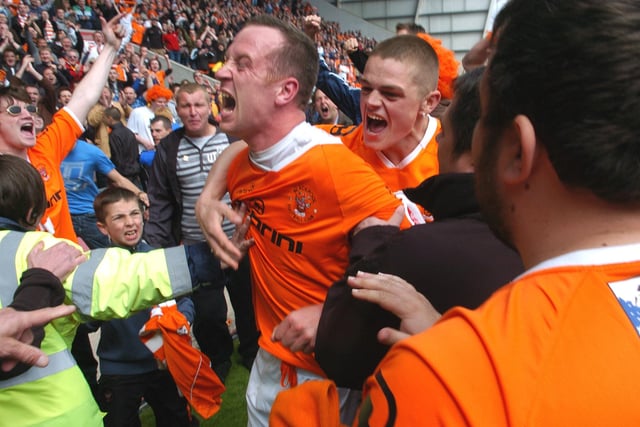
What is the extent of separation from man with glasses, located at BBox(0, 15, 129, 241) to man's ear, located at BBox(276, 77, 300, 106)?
1827 mm

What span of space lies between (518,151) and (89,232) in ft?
16.7

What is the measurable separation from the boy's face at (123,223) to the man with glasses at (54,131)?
1.10 ft

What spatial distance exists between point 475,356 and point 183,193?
12.4 ft

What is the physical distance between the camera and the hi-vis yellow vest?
5.31ft

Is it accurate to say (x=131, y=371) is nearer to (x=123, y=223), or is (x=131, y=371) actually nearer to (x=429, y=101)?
(x=123, y=223)

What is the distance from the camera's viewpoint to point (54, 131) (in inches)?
141

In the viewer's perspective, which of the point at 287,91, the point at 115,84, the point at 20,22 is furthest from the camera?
the point at 20,22

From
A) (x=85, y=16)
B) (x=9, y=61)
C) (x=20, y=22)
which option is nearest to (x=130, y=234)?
(x=9, y=61)

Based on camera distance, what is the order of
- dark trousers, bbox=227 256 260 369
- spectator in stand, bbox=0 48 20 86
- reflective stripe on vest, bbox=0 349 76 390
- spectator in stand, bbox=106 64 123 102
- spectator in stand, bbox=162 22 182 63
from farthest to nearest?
1. spectator in stand, bbox=162 22 182 63
2. spectator in stand, bbox=106 64 123 102
3. spectator in stand, bbox=0 48 20 86
4. dark trousers, bbox=227 256 260 369
5. reflective stripe on vest, bbox=0 349 76 390

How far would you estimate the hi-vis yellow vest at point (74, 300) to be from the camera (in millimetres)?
1617

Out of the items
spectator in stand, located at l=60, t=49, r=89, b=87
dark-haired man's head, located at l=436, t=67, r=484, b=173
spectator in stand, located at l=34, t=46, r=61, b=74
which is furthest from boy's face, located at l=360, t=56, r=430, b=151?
spectator in stand, located at l=34, t=46, r=61, b=74

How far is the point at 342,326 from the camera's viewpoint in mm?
1186

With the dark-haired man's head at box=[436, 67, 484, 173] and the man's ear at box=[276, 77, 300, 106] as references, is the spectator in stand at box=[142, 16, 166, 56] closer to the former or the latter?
the man's ear at box=[276, 77, 300, 106]

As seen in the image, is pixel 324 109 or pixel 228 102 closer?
pixel 228 102
